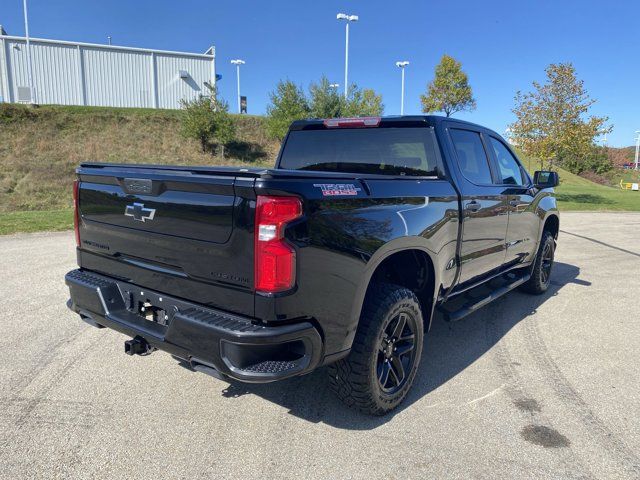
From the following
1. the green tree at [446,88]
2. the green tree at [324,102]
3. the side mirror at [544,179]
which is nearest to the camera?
the side mirror at [544,179]

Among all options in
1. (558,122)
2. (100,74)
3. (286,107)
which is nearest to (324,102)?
(286,107)

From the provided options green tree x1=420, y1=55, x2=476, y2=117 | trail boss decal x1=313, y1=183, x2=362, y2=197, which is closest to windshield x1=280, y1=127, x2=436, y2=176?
trail boss decal x1=313, y1=183, x2=362, y2=197

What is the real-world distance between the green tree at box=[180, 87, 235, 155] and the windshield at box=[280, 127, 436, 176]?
2564 cm

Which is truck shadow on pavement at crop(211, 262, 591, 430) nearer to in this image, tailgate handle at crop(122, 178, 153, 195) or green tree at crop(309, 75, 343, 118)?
tailgate handle at crop(122, 178, 153, 195)

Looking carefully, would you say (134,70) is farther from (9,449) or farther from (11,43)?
(9,449)

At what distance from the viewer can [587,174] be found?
55.5 m

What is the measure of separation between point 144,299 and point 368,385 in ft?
4.72

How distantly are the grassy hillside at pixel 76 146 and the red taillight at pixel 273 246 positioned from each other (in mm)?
17450

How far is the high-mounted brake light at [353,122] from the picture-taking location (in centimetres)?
391

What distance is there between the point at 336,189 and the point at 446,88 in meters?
35.0

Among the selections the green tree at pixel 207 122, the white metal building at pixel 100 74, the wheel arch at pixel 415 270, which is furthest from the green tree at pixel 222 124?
the wheel arch at pixel 415 270

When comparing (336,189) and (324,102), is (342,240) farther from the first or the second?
(324,102)

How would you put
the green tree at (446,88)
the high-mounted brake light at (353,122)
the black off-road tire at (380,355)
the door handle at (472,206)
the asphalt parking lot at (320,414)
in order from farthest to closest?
the green tree at (446,88)
the high-mounted brake light at (353,122)
the door handle at (472,206)
the black off-road tire at (380,355)
the asphalt parking lot at (320,414)

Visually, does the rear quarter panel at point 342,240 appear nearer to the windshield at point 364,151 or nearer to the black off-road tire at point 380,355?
the black off-road tire at point 380,355
